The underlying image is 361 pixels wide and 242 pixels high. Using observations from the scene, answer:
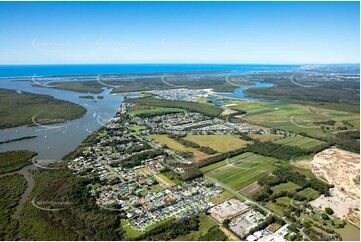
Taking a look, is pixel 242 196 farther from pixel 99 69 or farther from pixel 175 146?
pixel 99 69

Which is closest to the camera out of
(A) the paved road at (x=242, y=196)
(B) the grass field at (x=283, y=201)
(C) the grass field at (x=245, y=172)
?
(A) the paved road at (x=242, y=196)

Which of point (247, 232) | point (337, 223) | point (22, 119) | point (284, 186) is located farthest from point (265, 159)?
point (22, 119)

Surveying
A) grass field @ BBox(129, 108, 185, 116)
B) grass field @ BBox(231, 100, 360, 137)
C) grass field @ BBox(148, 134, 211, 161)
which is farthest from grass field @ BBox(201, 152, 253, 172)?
grass field @ BBox(129, 108, 185, 116)

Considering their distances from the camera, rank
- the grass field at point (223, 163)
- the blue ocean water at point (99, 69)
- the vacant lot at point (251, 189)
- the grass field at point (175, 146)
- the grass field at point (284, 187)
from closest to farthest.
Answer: the vacant lot at point (251, 189) < the grass field at point (284, 187) < the grass field at point (223, 163) < the grass field at point (175, 146) < the blue ocean water at point (99, 69)

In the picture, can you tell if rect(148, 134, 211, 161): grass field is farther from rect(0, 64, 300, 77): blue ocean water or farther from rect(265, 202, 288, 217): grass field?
rect(0, 64, 300, 77): blue ocean water

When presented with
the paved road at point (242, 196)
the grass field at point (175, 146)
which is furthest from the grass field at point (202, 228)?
the grass field at point (175, 146)

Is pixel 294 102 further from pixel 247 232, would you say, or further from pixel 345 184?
pixel 247 232

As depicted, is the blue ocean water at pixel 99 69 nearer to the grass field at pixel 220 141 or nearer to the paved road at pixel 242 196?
the grass field at pixel 220 141
